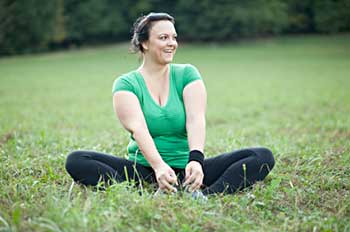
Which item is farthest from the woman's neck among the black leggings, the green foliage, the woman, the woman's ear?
the green foliage

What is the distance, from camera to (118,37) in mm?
47000

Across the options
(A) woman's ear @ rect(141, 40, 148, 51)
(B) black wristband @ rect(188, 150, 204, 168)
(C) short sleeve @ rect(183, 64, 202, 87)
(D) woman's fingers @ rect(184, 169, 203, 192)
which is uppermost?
(A) woman's ear @ rect(141, 40, 148, 51)

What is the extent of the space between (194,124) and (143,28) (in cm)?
90

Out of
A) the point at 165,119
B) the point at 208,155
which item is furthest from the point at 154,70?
the point at 208,155

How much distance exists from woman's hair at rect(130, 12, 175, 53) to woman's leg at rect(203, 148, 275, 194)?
1127 mm

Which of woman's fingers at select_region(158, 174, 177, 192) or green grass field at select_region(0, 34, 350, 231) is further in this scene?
woman's fingers at select_region(158, 174, 177, 192)

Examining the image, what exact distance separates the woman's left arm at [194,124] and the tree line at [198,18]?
3767 centimetres

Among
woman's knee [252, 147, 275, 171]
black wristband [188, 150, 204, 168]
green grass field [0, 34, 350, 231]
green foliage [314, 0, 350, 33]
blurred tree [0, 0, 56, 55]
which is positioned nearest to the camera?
green grass field [0, 34, 350, 231]

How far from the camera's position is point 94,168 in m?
3.40

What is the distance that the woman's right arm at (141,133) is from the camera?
10.5 feet

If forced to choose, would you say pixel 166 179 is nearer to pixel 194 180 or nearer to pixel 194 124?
pixel 194 180

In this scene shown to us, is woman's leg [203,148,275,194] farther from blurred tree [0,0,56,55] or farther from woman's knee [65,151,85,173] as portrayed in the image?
blurred tree [0,0,56,55]

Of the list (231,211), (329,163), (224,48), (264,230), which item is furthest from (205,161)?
(224,48)

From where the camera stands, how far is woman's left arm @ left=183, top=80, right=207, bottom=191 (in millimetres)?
3258
